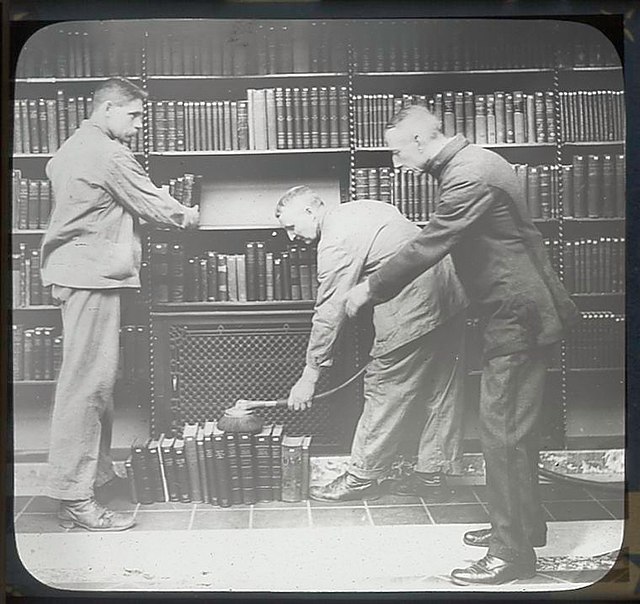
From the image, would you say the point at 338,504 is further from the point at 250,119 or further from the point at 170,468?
the point at 250,119

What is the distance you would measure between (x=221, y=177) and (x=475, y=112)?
0.68 m

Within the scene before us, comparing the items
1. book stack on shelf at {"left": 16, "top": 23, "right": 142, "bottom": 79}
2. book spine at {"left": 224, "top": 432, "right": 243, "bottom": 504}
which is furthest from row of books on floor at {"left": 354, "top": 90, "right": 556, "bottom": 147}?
book spine at {"left": 224, "top": 432, "right": 243, "bottom": 504}

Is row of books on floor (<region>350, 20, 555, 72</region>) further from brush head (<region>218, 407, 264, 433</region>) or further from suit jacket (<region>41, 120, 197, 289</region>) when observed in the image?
brush head (<region>218, 407, 264, 433</region>)

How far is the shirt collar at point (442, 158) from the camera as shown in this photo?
75.9 inches

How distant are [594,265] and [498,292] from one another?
0.86ft

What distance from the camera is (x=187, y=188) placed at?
1925 millimetres

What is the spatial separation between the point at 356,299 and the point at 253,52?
0.70m

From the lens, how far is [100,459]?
193 centimetres

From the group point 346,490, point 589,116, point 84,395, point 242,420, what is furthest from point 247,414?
point 589,116

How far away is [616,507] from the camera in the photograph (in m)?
1.92

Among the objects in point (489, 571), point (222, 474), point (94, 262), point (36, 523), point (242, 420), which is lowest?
point (489, 571)

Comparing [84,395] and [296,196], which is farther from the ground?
[296,196]

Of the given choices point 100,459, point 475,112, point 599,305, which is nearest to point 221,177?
point 475,112

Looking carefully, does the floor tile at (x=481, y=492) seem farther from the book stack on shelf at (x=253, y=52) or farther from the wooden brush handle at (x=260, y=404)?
the book stack on shelf at (x=253, y=52)
